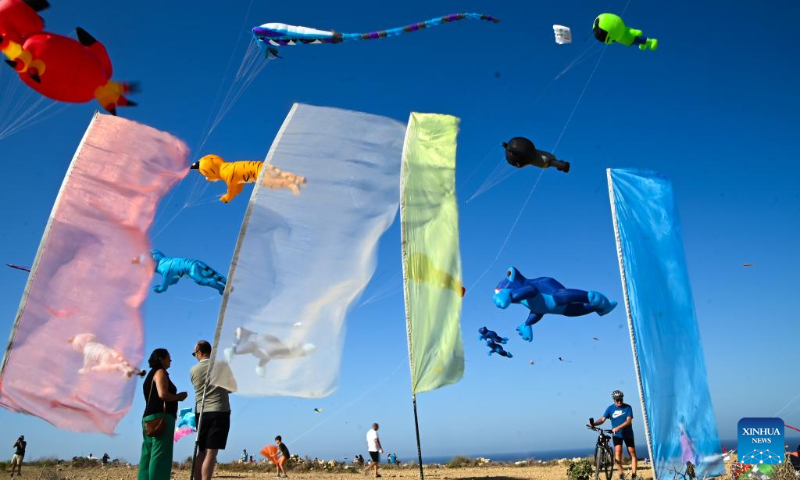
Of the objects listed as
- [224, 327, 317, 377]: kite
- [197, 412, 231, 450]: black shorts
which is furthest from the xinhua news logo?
[197, 412, 231, 450]: black shorts

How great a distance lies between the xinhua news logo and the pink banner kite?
7.56m

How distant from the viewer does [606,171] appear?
11.2m

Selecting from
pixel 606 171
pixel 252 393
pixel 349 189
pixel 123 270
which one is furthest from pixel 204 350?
pixel 606 171

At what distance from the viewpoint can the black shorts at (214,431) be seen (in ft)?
22.4

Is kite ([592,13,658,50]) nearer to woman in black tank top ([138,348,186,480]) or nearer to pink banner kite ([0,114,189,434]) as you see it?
pink banner kite ([0,114,189,434])

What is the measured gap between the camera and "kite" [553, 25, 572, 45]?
11633mm

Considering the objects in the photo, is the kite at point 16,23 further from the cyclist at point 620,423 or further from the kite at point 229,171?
the cyclist at point 620,423

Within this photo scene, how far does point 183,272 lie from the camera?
11.3 meters

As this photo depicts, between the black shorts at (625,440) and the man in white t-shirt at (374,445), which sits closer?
the black shorts at (625,440)

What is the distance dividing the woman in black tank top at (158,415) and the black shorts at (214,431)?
1.89ft

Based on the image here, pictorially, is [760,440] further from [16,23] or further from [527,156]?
[16,23]

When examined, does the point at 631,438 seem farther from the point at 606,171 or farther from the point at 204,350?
the point at 204,350

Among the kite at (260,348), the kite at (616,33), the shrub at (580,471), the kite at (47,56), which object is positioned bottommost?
the shrub at (580,471)

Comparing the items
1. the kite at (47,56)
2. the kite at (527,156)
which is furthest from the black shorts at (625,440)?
the kite at (47,56)
